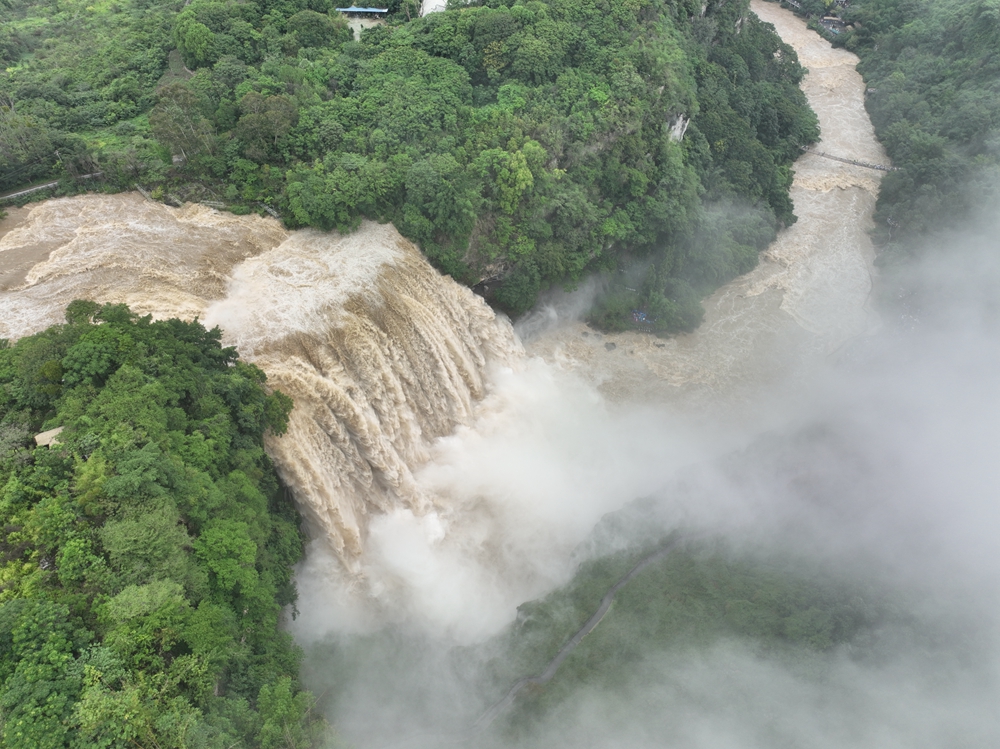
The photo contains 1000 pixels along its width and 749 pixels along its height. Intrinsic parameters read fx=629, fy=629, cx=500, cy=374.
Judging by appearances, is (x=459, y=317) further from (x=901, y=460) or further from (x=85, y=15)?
(x=85, y=15)

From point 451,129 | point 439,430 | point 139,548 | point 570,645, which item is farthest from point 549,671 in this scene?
point 451,129

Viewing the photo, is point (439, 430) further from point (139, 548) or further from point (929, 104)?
point (929, 104)

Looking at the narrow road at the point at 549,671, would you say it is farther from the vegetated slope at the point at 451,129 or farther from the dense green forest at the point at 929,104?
the dense green forest at the point at 929,104

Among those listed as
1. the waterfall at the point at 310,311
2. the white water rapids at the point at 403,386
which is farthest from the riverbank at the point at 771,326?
the waterfall at the point at 310,311

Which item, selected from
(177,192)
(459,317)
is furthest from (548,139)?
(177,192)

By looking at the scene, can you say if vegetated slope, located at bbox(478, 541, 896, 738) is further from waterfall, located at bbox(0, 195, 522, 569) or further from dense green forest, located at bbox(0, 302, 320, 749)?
dense green forest, located at bbox(0, 302, 320, 749)

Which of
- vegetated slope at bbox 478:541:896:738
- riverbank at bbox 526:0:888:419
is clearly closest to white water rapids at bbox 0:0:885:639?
riverbank at bbox 526:0:888:419
